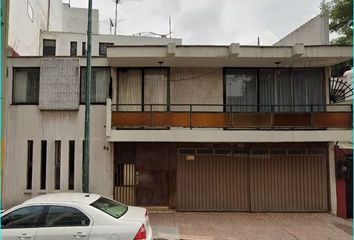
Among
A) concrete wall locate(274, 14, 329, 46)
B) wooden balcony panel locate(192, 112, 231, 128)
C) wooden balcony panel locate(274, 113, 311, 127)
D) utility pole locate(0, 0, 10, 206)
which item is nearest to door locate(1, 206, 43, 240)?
utility pole locate(0, 0, 10, 206)

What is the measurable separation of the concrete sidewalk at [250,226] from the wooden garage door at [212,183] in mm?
462

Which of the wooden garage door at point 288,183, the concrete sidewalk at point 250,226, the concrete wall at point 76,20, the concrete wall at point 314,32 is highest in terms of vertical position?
the concrete wall at point 76,20

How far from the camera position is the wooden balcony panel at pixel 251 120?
1242 centimetres

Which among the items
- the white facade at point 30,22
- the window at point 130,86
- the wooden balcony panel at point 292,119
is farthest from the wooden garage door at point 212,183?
the white facade at point 30,22

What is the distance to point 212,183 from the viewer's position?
1287 cm

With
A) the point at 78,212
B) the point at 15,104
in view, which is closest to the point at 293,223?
the point at 78,212

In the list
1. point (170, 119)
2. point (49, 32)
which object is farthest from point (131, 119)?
point (49, 32)

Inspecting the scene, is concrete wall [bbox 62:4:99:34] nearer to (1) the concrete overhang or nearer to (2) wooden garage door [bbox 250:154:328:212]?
(1) the concrete overhang

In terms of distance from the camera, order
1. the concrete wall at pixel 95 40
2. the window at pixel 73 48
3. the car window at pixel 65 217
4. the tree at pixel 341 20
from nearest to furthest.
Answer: the car window at pixel 65 217
the tree at pixel 341 20
the concrete wall at pixel 95 40
the window at pixel 73 48

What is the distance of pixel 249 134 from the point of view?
11.9 m

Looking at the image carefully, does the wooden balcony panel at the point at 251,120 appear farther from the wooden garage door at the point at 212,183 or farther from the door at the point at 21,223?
the door at the point at 21,223

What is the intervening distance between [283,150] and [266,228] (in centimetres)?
350

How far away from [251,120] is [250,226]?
3.78 meters

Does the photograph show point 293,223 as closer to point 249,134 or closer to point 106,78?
point 249,134
